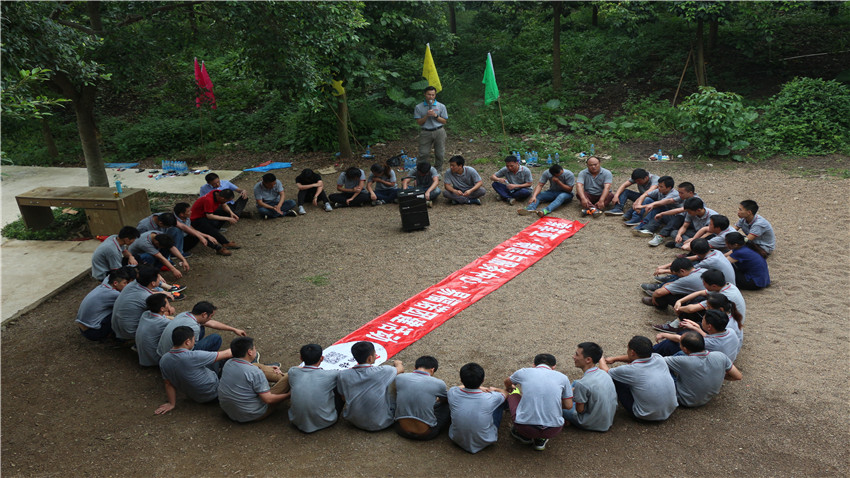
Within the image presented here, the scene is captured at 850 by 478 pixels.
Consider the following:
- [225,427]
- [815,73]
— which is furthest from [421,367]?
[815,73]

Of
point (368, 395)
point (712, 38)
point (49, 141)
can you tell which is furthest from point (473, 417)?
point (712, 38)

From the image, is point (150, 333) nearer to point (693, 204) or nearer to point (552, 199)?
point (552, 199)

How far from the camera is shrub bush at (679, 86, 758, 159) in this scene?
1191cm

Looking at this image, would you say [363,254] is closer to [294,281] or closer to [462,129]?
[294,281]

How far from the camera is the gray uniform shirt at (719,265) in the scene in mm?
7039

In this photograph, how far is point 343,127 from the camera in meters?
13.8

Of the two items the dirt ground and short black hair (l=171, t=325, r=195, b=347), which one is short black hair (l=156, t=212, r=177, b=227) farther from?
short black hair (l=171, t=325, r=195, b=347)

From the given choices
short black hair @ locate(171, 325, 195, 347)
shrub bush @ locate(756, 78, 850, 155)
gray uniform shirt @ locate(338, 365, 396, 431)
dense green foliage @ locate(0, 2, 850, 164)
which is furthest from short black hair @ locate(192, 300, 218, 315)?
shrub bush @ locate(756, 78, 850, 155)

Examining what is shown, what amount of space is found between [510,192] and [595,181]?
56.4 inches

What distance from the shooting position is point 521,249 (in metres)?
9.11

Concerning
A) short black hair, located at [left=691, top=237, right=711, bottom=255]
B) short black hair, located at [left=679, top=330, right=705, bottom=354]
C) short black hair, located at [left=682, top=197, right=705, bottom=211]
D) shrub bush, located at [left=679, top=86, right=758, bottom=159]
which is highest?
shrub bush, located at [left=679, top=86, right=758, bottom=159]

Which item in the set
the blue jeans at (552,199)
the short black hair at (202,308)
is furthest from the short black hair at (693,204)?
the short black hair at (202,308)

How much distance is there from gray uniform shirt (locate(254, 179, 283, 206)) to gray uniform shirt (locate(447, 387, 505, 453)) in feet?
21.3

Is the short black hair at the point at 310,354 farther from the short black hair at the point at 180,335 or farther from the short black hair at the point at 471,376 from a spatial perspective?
the short black hair at the point at 471,376
